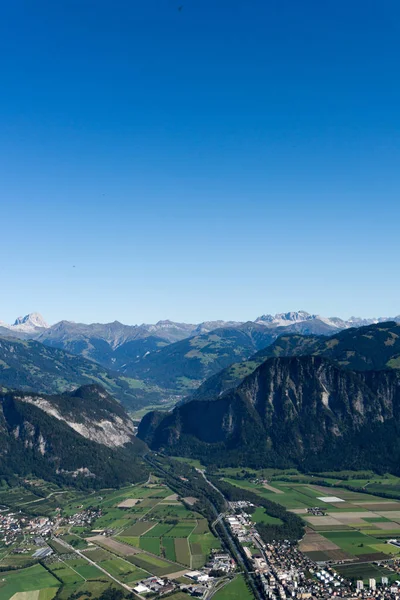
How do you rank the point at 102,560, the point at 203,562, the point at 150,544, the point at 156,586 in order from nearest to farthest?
1. the point at 156,586
2. the point at 203,562
3. the point at 102,560
4. the point at 150,544

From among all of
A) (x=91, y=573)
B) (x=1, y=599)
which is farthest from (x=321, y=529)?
(x=1, y=599)

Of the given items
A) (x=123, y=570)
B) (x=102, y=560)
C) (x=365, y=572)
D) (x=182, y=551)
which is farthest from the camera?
(x=182, y=551)

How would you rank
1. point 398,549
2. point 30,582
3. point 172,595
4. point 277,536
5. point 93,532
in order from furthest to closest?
point 93,532, point 277,536, point 398,549, point 30,582, point 172,595

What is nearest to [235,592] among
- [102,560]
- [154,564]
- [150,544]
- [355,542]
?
[154,564]

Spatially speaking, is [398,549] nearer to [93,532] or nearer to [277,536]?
[277,536]

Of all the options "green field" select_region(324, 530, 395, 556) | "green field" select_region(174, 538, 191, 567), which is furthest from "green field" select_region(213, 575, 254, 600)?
"green field" select_region(324, 530, 395, 556)

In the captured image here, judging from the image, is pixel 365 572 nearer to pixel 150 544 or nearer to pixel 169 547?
pixel 169 547

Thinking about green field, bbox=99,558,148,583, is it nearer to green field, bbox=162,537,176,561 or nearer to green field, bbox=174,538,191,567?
green field, bbox=162,537,176,561

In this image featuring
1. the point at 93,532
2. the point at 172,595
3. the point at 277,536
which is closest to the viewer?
the point at 172,595
